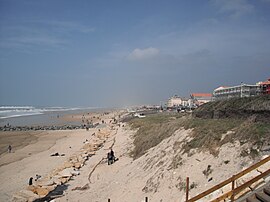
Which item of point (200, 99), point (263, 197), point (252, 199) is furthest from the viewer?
point (200, 99)

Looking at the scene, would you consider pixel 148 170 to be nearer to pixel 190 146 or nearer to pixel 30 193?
pixel 190 146

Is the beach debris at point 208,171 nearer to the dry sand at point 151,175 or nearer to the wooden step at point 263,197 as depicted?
the dry sand at point 151,175

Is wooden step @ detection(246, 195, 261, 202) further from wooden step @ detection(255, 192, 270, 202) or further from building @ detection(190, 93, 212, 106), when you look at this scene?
building @ detection(190, 93, 212, 106)

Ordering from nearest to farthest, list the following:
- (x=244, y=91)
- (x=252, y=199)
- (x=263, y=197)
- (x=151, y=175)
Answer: (x=263, y=197)
(x=252, y=199)
(x=151, y=175)
(x=244, y=91)

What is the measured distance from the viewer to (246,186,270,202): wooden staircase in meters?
7.10

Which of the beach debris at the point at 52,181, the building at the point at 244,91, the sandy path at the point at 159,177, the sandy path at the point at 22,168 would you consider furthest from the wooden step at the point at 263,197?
the building at the point at 244,91

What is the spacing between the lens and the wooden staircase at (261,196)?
7.10 meters

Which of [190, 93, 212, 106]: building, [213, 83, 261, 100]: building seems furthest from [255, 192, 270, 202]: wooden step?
[190, 93, 212, 106]: building

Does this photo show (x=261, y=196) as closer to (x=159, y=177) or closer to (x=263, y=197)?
(x=263, y=197)

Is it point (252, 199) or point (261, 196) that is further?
point (252, 199)

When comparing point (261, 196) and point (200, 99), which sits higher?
point (200, 99)

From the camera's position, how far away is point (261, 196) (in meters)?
7.18

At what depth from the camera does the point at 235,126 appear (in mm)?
14531

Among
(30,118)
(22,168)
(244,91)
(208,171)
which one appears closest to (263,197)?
(208,171)
